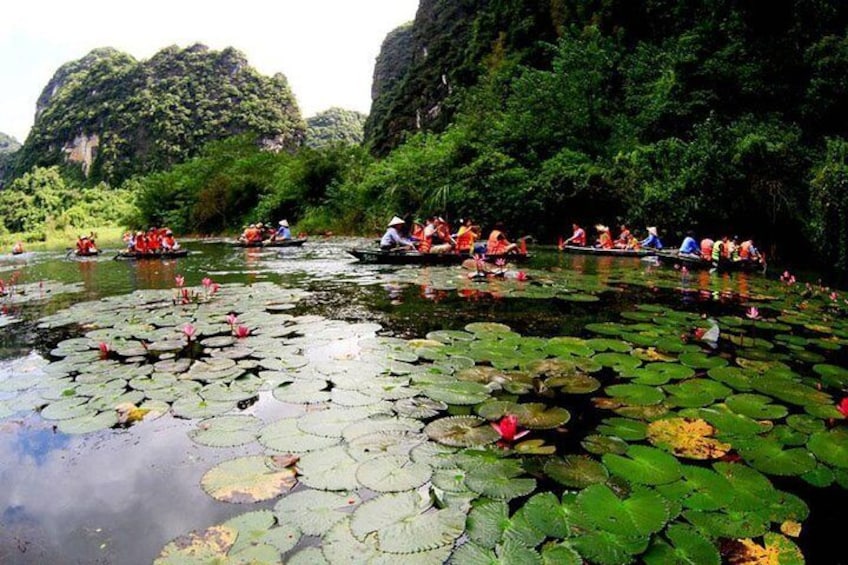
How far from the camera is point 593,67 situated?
19094 millimetres

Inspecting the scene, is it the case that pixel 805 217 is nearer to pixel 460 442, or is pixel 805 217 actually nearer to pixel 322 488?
pixel 460 442

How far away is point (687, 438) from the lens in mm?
2295

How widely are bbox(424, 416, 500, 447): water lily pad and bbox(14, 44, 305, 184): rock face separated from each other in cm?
6988

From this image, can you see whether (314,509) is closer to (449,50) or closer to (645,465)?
(645,465)

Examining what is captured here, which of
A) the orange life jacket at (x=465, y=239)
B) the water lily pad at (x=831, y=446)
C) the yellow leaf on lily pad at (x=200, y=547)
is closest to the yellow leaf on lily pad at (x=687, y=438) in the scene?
the water lily pad at (x=831, y=446)

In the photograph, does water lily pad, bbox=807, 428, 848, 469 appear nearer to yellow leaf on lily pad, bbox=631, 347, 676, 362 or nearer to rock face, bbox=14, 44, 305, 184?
yellow leaf on lily pad, bbox=631, 347, 676, 362

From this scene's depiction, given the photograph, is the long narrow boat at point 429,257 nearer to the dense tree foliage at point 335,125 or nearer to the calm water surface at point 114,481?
the calm water surface at point 114,481

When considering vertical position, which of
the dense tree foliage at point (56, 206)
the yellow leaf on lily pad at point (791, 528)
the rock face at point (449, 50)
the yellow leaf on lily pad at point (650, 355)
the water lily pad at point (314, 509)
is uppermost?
the rock face at point (449, 50)

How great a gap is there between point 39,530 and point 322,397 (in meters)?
1.38

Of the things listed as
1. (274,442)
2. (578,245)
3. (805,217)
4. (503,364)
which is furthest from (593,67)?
(274,442)

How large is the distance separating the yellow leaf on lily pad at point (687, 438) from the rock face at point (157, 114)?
2765 inches

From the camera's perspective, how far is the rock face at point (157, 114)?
67125 mm

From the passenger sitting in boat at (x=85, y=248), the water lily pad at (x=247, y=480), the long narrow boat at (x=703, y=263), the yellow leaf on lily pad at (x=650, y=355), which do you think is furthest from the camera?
the passenger sitting in boat at (x=85, y=248)

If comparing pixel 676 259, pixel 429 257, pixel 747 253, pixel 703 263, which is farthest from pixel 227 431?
pixel 676 259
